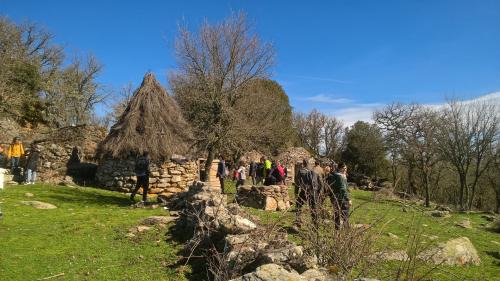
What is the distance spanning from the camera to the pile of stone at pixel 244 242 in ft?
15.9

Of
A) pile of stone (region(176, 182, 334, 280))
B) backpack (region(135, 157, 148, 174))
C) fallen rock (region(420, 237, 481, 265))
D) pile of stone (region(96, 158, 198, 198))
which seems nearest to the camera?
pile of stone (region(176, 182, 334, 280))

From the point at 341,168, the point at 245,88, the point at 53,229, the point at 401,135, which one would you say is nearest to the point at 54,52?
the point at 245,88

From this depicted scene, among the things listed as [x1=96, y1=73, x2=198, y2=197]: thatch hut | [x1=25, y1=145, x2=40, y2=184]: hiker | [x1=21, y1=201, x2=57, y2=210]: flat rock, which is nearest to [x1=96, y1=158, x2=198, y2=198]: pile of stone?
[x1=96, y1=73, x2=198, y2=197]: thatch hut

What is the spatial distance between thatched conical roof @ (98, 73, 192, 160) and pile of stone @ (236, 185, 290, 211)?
15.7 feet

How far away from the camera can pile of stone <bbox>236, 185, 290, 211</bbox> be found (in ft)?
41.8

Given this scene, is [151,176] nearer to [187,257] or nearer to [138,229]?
[138,229]

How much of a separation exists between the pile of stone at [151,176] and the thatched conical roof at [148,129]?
37 centimetres

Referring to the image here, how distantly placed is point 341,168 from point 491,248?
219 inches

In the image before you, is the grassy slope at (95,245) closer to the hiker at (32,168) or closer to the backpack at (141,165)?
the backpack at (141,165)

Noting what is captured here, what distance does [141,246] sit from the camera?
25.6ft

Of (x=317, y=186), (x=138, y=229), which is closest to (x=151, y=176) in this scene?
(x=138, y=229)

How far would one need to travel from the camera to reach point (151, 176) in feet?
53.1

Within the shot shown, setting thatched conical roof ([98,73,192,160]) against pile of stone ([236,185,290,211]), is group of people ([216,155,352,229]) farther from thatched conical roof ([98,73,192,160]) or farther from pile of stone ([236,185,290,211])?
thatched conical roof ([98,73,192,160])

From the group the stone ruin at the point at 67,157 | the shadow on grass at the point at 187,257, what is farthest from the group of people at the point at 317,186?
the stone ruin at the point at 67,157
